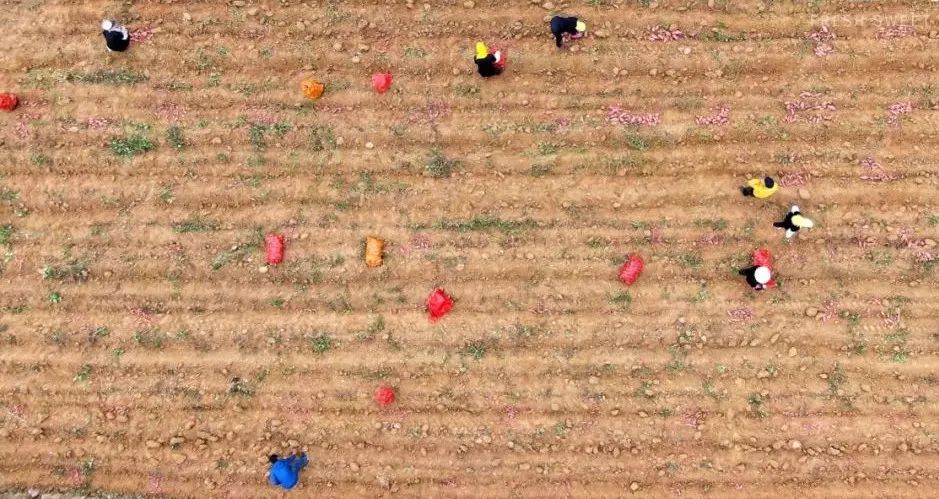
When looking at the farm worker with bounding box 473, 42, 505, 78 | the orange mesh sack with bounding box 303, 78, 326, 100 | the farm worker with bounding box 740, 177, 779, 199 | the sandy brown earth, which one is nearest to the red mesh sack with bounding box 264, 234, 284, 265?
the sandy brown earth

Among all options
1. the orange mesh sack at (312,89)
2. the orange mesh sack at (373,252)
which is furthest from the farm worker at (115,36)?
the orange mesh sack at (373,252)

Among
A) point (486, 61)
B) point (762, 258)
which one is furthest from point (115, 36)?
point (762, 258)

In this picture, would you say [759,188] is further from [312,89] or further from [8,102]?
[8,102]

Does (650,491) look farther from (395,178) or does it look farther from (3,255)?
(3,255)

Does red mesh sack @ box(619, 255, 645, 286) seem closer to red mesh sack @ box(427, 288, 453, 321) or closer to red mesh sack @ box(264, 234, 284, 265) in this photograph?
red mesh sack @ box(427, 288, 453, 321)

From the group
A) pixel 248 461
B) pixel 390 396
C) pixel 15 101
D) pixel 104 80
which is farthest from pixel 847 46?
pixel 15 101

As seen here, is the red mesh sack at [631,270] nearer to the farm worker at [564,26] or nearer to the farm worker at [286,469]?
the farm worker at [564,26]
